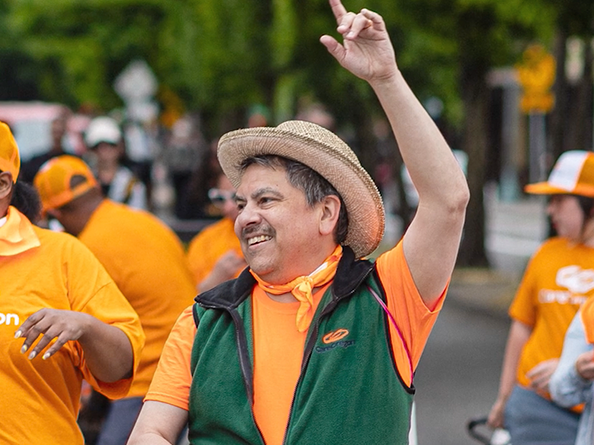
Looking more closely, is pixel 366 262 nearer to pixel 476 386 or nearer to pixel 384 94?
pixel 384 94

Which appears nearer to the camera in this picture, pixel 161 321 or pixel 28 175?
pixel 161 321

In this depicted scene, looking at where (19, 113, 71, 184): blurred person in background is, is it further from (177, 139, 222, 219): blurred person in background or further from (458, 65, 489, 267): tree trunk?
(458, 65, 489, 267): tree trunk

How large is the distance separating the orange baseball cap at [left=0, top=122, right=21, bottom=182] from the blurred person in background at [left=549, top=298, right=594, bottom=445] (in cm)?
208

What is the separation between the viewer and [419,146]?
300cm

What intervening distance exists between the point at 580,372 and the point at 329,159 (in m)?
1.48

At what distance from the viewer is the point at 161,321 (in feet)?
18.6

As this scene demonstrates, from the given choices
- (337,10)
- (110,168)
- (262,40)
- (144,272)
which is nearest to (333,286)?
(337,10)

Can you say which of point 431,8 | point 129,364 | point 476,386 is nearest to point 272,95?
point 431,8

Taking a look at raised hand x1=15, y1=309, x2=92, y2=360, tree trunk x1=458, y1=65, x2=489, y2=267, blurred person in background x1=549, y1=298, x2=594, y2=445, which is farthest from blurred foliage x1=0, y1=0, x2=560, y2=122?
raised hand x1=15, y1=309, x2=92, y2=360

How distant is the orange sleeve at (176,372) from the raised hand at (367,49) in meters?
0.86

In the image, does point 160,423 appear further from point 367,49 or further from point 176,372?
point 367,49

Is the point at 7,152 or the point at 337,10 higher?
the point at 337,10

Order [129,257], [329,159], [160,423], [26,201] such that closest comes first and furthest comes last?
[160,423] → [329,159] → [26,201] → [129,257]

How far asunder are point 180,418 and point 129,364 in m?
0.48
